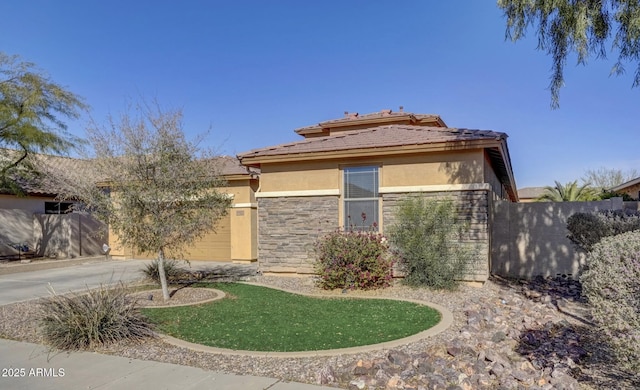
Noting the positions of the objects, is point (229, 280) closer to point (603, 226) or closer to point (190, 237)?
point (190, 237)

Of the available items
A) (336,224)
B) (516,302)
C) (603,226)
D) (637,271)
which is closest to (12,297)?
(336,224)

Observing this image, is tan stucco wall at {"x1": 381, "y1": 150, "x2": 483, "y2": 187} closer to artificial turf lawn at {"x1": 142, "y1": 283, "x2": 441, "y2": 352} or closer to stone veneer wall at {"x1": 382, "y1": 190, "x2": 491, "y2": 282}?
stone veneer wall at {"x1": 382, "y1": 190, "x2": 491, "y2": 282}

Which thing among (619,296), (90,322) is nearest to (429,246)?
(619,296)

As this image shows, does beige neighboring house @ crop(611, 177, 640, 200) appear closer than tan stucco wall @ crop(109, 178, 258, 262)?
No

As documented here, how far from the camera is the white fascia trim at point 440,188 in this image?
11023 millimetres

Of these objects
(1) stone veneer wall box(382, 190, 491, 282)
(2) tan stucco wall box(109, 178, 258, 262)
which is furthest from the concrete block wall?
(2) tan stucco wall box(109, 178, 258, 262)

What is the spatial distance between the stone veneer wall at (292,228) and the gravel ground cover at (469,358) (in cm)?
492

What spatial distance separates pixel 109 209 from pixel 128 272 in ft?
21.9

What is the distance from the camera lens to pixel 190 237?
10.1 metres

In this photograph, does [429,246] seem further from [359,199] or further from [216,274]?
[216,274]

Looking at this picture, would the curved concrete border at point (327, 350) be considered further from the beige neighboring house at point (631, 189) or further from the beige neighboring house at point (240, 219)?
the beige neighboring house at point (631, 189)

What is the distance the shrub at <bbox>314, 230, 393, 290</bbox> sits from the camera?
34.5 feet

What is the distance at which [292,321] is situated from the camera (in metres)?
7.86

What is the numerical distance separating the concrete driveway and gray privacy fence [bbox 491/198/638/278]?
10.6 meters
